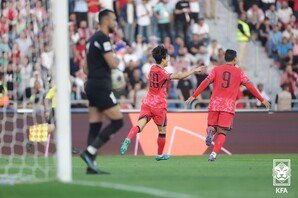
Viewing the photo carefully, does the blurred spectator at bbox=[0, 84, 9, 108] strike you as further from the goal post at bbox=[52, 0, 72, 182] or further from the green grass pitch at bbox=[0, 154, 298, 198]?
the goal post at bbox=[52, 0, 72, 182]

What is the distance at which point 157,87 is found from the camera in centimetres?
2053

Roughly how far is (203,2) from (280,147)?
6809 millimetres

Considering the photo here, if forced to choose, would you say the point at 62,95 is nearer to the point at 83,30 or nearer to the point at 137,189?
the point at 137,189

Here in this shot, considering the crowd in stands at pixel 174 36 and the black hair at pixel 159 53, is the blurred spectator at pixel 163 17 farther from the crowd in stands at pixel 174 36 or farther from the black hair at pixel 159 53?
the black hair at pixel 159 53

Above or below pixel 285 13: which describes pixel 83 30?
below

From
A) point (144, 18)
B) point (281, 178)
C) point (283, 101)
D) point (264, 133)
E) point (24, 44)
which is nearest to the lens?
point (281, 178)

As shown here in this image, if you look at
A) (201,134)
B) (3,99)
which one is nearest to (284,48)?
(201,134)

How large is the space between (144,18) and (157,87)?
10077mm

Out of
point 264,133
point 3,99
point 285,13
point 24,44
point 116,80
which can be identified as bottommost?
point 264,133

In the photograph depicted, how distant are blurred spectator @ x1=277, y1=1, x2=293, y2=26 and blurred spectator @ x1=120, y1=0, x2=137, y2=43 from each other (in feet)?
14.0

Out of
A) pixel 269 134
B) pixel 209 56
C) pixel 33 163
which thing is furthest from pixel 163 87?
pixel 209 56

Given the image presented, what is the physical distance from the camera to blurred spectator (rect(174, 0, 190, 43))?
1209 inches

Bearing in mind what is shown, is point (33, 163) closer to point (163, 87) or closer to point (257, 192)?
point (163, 87)

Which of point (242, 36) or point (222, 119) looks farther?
point (242, 36)
